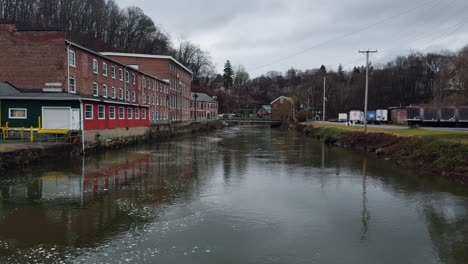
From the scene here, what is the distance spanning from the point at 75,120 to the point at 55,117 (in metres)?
1.60

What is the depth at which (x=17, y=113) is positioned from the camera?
26562 mm

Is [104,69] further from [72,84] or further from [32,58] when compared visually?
[32,58]

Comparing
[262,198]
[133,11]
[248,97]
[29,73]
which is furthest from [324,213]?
[248,97]

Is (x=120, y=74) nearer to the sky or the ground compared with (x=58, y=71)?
nearer to the sky

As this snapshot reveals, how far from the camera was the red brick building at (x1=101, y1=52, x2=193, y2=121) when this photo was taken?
60.3 m

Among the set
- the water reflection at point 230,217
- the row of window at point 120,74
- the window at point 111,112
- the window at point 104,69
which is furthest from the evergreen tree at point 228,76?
the water reflection at point 230,217

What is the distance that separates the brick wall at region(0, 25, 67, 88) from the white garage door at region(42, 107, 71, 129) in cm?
483

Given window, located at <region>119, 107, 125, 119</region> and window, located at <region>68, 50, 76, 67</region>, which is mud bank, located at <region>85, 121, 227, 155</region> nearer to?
window, located at <region>119, 107, 125, 119</region>

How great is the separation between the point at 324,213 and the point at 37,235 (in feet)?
28.1

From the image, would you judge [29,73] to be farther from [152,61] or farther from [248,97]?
[248,97]

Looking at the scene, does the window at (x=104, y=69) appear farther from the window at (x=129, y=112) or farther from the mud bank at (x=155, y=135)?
the mud bank at (x=155, y=135)

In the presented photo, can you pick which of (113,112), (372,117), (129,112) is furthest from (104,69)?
(372,117)

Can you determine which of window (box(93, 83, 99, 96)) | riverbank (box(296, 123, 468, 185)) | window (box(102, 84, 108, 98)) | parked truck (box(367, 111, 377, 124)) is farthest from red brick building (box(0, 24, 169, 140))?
parked truck (box(367, 111, 377, 124))

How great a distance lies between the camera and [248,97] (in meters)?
144
